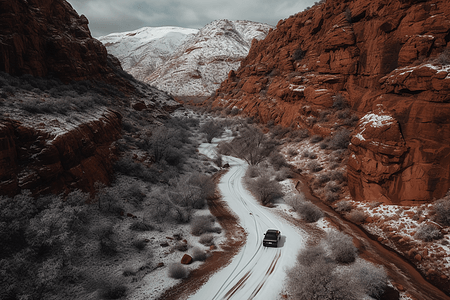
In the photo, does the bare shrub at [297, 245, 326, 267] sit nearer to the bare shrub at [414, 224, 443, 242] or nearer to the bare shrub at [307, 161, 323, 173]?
the bare shrub at [414, 224, 443, 242]

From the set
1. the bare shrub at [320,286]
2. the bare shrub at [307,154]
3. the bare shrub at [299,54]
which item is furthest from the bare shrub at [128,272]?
the bare shrub at [299,54]

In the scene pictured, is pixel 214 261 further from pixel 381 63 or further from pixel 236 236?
pixel 381 63

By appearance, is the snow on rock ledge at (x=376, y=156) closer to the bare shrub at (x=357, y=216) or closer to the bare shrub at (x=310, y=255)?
the bare shrub at (x=357, y=216)

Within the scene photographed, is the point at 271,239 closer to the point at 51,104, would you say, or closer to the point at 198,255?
the point at 198,255

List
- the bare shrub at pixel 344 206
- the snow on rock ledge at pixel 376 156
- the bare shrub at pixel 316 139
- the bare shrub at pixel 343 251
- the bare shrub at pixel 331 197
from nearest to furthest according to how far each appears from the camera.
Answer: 1. the bare shrub at pixel 343 251
2. the snow on rock ledge at pixel 376 156
3. the bare shrub at pixel 344 206
4. the bare shrub at pixel 331 197
5. the bare shrub at pixel 316 139

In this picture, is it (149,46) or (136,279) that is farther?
(149,46)

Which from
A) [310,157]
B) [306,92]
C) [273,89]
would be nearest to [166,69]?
[273,89]

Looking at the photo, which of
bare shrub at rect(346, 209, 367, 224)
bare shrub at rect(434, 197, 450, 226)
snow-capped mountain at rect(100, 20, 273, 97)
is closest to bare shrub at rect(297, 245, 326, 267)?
bare shrub at rect(346, 209, 367, 224)

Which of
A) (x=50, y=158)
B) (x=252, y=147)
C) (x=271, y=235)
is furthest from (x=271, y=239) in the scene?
(x=252, y=147)
